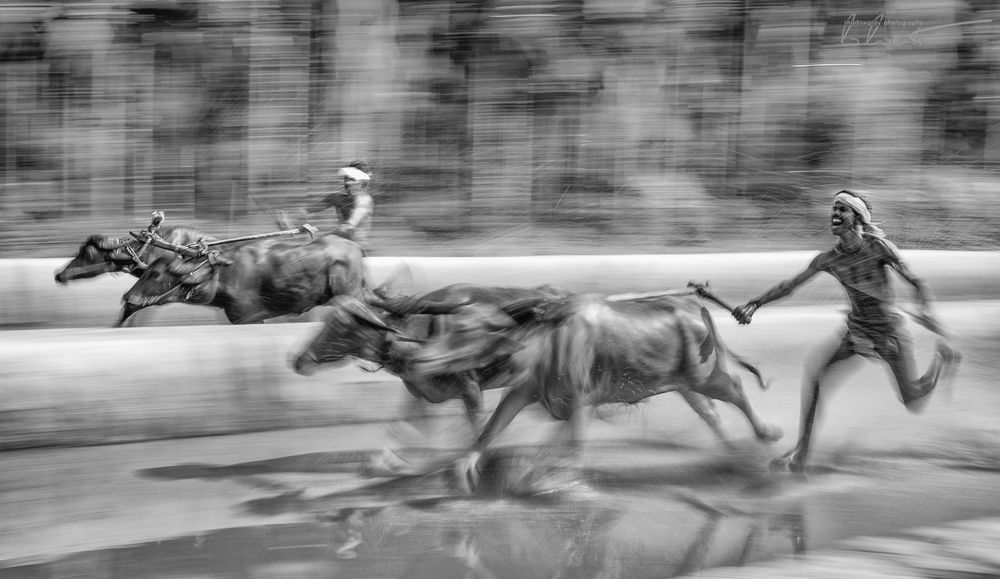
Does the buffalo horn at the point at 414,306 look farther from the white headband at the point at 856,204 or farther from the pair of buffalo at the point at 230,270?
the white headband at the point at 856,204

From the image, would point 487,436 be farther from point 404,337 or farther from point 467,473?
point 404,337

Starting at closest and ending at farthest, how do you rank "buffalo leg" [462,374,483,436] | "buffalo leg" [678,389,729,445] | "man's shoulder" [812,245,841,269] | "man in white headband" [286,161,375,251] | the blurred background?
1. "buffalo leg" [462,374,483,436]
2. "man's shoulder" [812,245,841,269]
3. "buffalo leg" [678,389,729,445]
4. "man in white headband" [286,161,375,251]
5. the blurred background

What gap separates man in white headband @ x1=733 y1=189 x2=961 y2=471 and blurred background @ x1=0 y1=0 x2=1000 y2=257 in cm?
578

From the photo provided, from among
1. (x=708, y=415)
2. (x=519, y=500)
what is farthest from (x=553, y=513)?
(x=708, y=415)

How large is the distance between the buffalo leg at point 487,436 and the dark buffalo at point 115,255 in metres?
3.06

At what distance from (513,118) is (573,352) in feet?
24.8

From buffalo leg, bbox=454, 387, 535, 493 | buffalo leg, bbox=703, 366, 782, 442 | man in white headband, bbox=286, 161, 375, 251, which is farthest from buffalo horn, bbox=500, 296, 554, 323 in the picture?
man in white headband, bbox=286, 161, 375, 251

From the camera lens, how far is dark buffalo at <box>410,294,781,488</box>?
225 inches

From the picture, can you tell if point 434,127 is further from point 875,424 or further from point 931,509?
point 931,509
